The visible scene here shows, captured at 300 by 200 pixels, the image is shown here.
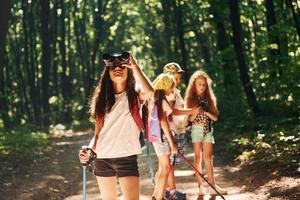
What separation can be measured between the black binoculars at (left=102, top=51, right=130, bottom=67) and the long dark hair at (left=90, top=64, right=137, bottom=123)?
85 millimetres

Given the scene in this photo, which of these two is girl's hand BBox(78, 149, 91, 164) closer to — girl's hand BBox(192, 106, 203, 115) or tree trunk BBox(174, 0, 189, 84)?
girl's hand BBox(192, 106, 203, 115)

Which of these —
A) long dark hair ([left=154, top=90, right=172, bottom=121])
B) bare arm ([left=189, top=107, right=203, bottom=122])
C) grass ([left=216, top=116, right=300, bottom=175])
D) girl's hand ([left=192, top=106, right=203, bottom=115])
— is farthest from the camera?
grass ([left=216, top=116, right=300, bottom=175])

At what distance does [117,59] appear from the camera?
18.1 ft

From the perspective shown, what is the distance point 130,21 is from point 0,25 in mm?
34772

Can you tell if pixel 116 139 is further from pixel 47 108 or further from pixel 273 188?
pixel 47 108

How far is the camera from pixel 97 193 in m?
10.7

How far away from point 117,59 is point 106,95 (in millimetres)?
374

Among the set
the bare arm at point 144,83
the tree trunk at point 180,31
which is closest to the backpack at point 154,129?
the bare arm at point 144,83

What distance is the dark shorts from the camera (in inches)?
214

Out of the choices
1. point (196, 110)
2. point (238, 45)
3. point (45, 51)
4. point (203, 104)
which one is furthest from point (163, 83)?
point (45, 51)

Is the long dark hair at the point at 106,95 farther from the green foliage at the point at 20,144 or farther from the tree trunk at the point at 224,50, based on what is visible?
the tree trunk at the point at 224,50

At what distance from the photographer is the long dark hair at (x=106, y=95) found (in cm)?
557

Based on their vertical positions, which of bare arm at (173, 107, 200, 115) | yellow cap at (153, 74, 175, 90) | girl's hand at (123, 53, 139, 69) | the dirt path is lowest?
the dirt path

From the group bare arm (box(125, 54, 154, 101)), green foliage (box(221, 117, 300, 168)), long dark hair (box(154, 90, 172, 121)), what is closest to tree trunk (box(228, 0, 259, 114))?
green foliage (box(221, 117, 300, 168))
